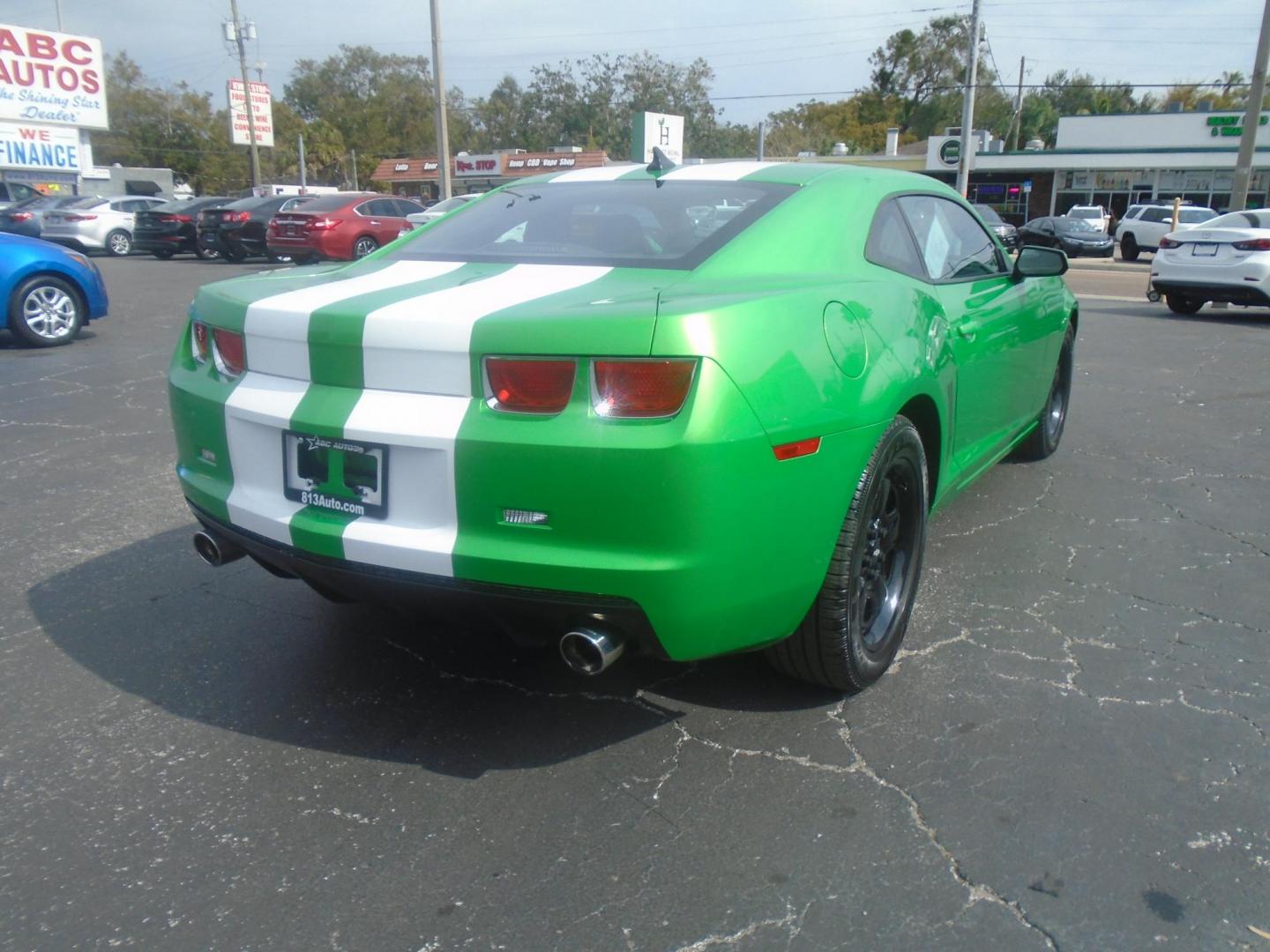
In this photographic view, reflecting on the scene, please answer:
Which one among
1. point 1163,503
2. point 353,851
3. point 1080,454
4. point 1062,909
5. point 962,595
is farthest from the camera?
point 1080,454

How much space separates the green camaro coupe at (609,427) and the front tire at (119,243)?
23.9m

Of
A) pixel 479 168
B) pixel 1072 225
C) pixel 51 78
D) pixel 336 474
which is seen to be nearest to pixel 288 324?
pixel 336 474

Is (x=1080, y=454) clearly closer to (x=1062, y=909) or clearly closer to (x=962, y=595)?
(x=962, y=595)

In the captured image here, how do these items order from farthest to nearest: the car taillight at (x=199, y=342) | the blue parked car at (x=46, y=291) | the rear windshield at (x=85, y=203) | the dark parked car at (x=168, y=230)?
1. the rear windshield at (x=85, y=203)
2. the dark parked car at (x=168, y=230)
3. the blue parked car at (x=46, y=291)
4. the car taillight at (x=199, y=342)

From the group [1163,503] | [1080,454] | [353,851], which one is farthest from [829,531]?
[1080,454]

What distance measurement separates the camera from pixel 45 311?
951 cm

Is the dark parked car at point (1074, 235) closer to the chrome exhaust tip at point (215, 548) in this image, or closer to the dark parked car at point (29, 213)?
the dark parked car at point (29, 213)

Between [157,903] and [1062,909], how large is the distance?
187 centimetres

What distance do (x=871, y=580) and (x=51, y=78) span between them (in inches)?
1489

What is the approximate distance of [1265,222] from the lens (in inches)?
527

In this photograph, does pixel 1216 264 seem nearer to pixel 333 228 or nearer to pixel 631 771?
pixel 631 771

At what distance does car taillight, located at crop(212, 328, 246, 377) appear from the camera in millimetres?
2777

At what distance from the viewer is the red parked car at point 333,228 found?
17.8 metres

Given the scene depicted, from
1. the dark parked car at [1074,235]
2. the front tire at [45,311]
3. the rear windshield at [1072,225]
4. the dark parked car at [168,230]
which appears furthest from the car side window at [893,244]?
the rear windshield at [1072,225]
